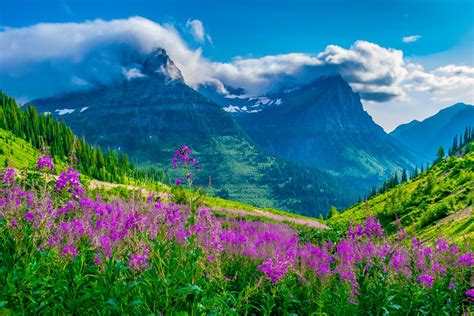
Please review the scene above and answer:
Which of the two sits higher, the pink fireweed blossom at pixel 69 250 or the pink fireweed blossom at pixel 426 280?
the pink fireweed blossom at pixel 69 250

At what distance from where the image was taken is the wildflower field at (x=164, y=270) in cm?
500

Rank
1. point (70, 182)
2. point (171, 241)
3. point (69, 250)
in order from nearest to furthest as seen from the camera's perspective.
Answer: point (69, 250) → point (171, 241) → point (70, 182)

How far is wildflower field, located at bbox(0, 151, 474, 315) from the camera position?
5.00 meters

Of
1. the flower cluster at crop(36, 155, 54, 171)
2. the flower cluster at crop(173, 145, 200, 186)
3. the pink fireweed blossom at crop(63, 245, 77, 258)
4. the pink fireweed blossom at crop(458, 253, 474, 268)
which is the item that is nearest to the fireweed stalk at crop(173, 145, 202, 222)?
the flower cluster at crop(173, 145, 200, 186)

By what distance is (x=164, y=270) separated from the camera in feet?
17.6

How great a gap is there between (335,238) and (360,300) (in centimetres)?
912

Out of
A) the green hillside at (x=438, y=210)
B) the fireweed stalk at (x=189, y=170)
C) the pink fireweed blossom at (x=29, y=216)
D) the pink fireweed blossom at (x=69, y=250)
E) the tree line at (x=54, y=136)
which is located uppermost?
the tree line at (x=54, y=136)

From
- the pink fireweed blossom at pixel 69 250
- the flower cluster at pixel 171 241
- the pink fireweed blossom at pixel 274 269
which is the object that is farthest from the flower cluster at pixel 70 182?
the pink fireweed blossom at pixel 274 269

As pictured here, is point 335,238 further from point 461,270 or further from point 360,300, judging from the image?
point 360,300

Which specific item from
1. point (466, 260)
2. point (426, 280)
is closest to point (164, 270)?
point (426, 280)

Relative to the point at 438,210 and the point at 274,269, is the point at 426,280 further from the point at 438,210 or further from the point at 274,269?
the point at 438,210

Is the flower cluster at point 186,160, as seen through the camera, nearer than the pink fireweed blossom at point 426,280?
Yes

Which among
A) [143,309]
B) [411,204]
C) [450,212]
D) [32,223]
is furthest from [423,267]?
[411,204]

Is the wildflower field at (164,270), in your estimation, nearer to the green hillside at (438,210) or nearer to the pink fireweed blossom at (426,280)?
the pink fireweed blossom at (426,280)
